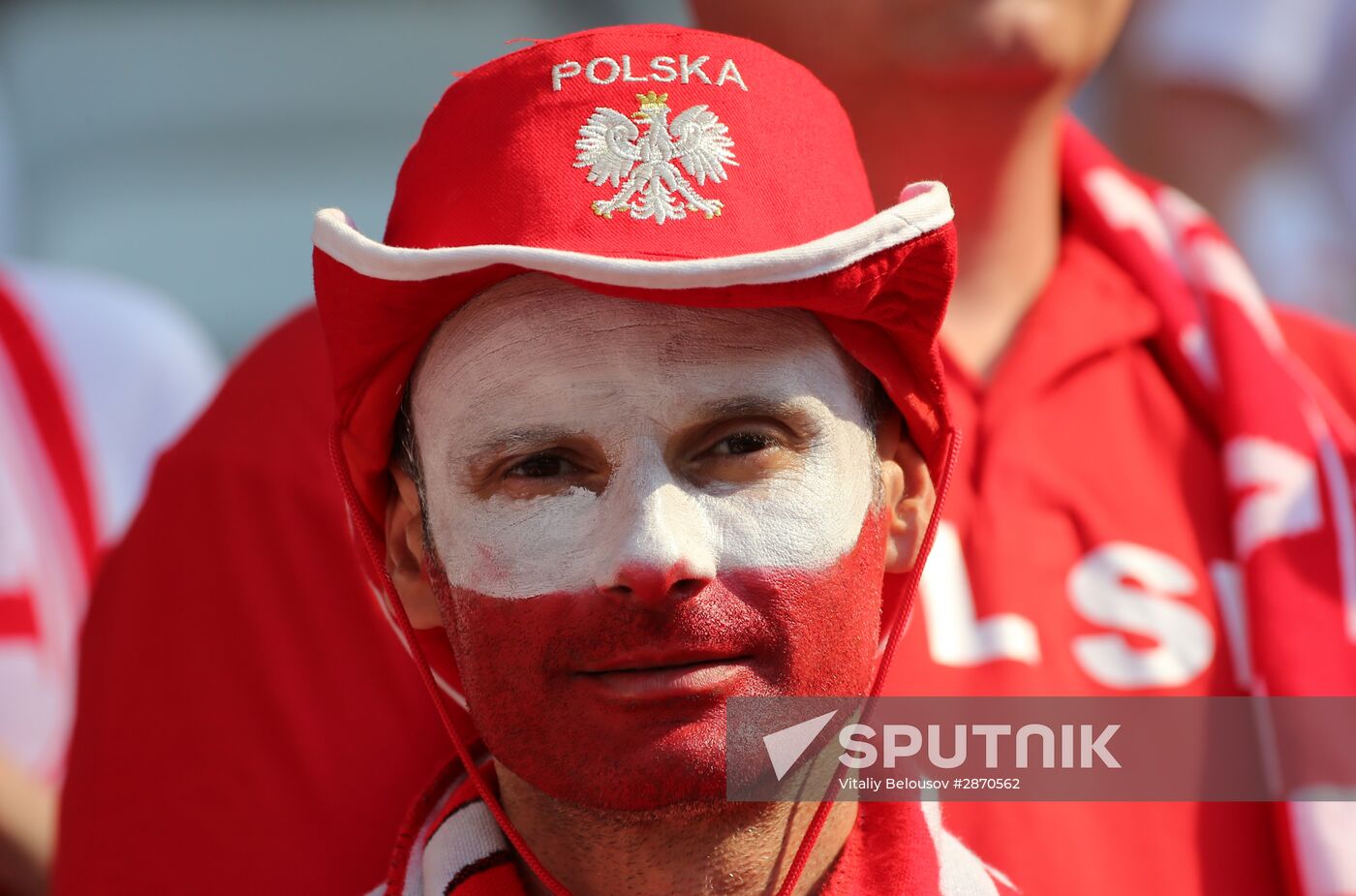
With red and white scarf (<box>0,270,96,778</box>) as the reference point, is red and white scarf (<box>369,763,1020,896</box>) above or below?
Answer: below

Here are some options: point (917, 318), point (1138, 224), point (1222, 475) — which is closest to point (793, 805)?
point (917, 318)

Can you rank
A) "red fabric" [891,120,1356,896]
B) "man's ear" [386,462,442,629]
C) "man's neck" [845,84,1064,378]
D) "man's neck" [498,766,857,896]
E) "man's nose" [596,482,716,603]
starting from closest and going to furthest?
"man's nose" [596,482,716,603], "man's neck" [498,766,857,896], "man's ear" [386,462,442,629], "red fabric" [891,120,1356,896], "man's neck" [845,84,1064,378]

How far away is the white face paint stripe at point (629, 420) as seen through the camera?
1.49 metres

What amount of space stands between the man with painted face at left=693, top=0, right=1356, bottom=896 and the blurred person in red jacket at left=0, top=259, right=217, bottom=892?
140cm

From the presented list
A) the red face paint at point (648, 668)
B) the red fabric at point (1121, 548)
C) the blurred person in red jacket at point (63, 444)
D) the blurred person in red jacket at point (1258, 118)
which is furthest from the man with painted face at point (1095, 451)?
the blurred person in red jacket at point (1258, 118)

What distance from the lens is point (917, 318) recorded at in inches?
62.6

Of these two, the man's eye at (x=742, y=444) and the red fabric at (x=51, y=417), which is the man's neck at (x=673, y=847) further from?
the red fabric at (x=51, y=417)

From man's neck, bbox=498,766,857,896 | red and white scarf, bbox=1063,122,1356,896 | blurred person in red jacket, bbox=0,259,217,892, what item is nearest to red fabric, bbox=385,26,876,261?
man's neck, bbox=498,766,857,896

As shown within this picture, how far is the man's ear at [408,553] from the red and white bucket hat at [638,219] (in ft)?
0.07

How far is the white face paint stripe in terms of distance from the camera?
4.89 ft

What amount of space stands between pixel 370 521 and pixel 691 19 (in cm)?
82

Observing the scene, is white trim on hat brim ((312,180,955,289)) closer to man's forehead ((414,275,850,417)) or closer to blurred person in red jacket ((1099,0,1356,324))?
man's forehead ((414,275,850,417))

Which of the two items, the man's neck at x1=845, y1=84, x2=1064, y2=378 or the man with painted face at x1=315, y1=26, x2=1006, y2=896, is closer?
the man with painted face at x1=315, y1=26, x2=1006, y2=896

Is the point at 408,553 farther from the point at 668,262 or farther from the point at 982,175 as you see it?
the point at 982,175
